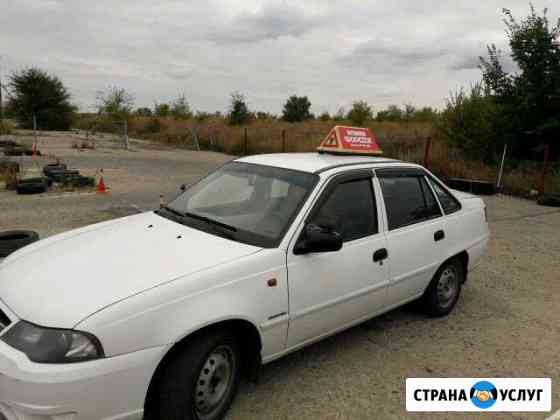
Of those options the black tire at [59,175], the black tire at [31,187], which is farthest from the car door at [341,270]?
the black tire at [59,175]

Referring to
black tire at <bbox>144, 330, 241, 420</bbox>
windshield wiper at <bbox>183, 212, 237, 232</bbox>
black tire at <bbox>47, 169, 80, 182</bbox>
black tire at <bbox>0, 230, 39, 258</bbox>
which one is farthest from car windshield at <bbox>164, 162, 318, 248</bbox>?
black tire at <bbox>47, 169, 80, 182</bbox>

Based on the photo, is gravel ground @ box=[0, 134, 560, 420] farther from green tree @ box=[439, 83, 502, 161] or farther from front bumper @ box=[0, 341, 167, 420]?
green tree @ box=[439, 83, 502, 161]

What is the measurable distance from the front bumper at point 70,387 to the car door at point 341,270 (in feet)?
3.56

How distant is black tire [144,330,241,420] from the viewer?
2.22 metres

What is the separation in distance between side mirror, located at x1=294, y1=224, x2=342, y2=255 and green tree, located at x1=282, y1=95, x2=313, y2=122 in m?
43.0

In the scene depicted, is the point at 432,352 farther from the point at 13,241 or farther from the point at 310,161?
the point at 13,241

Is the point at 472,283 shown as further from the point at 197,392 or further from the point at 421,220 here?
the point at 197,392

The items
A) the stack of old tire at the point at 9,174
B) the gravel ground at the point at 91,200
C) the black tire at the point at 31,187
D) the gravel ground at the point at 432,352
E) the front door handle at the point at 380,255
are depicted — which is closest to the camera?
the gravel ground at the point at 432,352

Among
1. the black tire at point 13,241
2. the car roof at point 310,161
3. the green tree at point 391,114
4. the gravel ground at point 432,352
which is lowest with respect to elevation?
the gravel ground at point 432,352

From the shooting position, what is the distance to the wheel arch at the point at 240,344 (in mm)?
2238

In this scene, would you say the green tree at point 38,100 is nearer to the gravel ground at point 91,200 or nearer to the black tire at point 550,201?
the gravel ground at point 91,200

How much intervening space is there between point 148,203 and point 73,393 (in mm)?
7430

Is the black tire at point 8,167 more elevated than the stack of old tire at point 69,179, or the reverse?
the black tire at point 8,167

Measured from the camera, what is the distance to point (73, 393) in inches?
75.8
